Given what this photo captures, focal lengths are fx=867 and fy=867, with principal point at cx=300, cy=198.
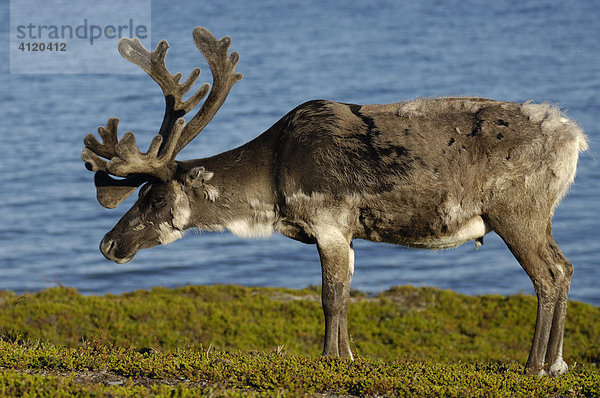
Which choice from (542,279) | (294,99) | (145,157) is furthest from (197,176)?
(294,99)

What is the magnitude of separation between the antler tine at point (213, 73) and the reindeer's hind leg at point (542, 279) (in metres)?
3.12

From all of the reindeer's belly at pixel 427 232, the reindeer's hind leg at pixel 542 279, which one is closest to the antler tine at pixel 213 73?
the reindeer's belly at pixel 427 232

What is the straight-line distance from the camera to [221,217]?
8.98 metres

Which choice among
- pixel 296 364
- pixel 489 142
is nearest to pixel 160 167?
pixel 296 364

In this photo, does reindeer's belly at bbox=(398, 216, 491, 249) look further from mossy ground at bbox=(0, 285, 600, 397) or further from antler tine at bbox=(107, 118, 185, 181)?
antler tine at bbox=(107, 118, 185, 181)

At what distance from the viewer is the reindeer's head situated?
873cm

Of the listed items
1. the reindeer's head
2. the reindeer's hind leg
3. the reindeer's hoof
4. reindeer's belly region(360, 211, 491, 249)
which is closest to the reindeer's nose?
the reindeer's head

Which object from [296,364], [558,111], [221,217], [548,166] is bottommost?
[296,364]

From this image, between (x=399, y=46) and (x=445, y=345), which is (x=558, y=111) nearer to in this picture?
(x=445, y=345)

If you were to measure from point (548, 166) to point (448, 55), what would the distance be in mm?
39733

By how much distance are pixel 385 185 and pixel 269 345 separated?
16.9ft

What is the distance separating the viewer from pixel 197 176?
8.91 m

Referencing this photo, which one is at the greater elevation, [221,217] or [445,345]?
[221,217]

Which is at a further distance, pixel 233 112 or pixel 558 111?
pixel 233 112
